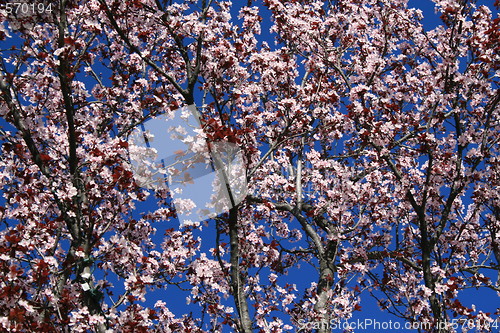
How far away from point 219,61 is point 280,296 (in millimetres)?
5705

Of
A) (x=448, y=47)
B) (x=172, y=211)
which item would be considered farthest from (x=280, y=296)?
(x=448, y=47)

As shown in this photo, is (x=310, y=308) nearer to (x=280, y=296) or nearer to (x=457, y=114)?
(x=280, y=296)

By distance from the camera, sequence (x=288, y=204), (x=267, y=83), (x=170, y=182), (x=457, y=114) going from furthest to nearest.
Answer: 1. (x=267, y=83)
2. (x=288, y=204)
3. (x=457, y=114)
4. (x=170, y=182)

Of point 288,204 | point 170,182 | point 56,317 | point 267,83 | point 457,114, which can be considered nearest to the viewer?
point 56,317

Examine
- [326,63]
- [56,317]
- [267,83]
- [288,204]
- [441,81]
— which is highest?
[326,63]

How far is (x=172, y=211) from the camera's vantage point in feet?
34.3

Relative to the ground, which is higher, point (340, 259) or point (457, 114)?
point (457, 114)

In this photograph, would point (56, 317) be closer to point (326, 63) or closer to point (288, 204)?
point (288, 204)

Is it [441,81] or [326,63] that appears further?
[326,63]

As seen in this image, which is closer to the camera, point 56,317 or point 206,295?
point 56,317

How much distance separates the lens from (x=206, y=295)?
1046 centimetres

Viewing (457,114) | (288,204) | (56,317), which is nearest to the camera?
(56,317)

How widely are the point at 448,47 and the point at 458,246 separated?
13.4 ft

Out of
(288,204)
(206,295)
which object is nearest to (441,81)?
(288,204)
